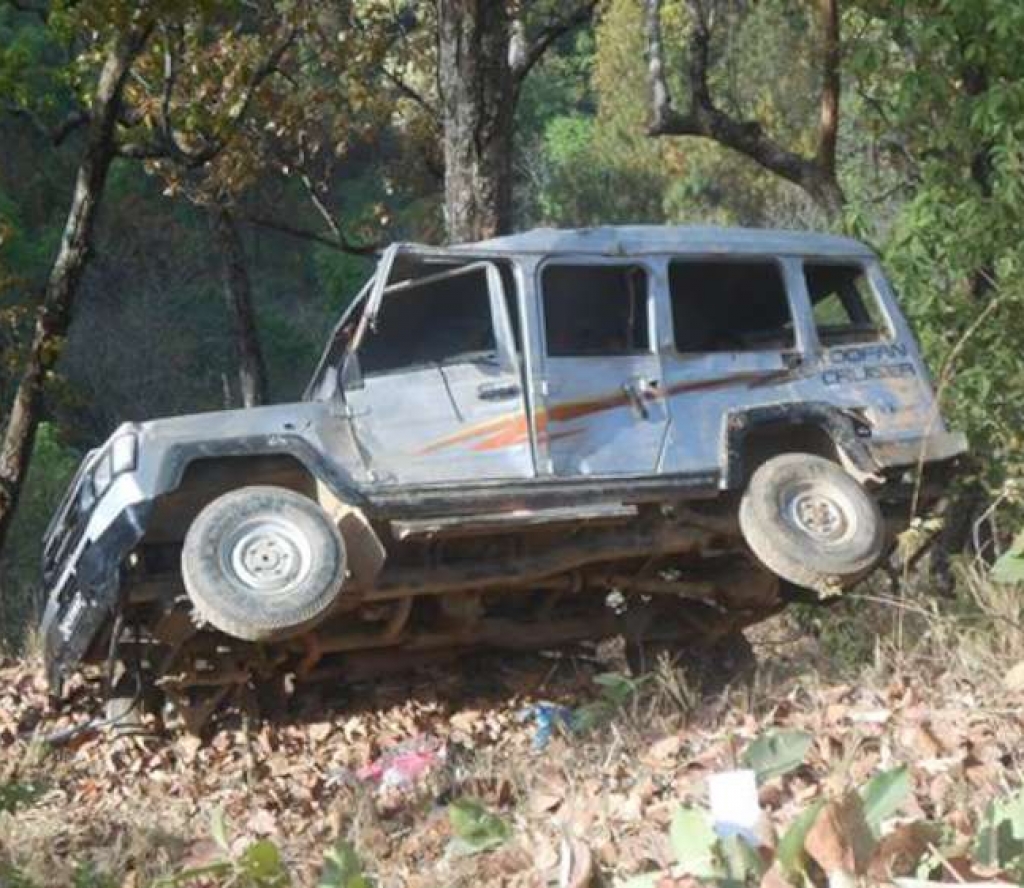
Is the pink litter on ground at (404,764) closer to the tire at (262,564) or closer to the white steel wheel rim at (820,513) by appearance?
the tire at (262,564)

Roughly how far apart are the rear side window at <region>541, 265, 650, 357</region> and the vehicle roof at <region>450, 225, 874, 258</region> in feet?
0.36

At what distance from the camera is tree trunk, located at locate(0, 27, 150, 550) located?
13.1 metres

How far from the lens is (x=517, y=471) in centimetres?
944

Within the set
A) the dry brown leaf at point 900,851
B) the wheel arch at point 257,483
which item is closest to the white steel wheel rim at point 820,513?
the wheel arch at point 257,483

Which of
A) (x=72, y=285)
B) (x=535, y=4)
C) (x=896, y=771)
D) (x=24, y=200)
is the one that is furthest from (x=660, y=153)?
(x=896, y=771)

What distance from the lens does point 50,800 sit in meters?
8.77

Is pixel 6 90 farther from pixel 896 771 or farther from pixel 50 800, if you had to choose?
pixel 896 771

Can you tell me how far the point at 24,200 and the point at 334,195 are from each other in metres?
6.98

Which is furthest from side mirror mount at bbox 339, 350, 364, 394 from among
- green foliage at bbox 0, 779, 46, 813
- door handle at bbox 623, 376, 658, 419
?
green foliage at bbox 0, 779, 46, 813

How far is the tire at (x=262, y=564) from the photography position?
28.5 ft

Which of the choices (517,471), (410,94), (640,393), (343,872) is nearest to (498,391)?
(517,471)

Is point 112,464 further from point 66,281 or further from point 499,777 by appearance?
point 66,281

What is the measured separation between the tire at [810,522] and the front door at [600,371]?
1.99 feet

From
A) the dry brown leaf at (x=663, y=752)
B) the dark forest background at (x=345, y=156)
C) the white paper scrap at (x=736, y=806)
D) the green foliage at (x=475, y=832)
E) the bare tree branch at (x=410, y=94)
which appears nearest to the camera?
the white paper scrap at (x=736, y=806)
